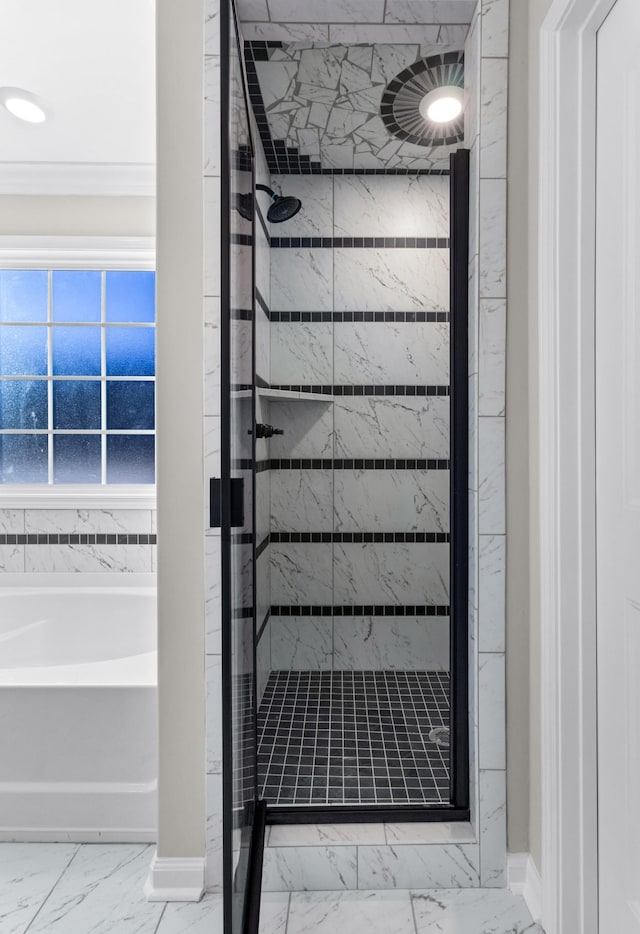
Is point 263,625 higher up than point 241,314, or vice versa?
point 241,314

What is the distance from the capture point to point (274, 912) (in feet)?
5.11

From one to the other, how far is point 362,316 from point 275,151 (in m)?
0.81

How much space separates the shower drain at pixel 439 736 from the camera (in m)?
2.15

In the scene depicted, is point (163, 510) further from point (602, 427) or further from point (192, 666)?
point (602, 427)

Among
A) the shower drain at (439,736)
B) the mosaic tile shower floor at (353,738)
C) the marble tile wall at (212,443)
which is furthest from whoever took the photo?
the shower drain at (439,736)

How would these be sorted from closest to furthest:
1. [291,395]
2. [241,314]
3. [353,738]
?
[241,314]
[353,738]
[291,395]

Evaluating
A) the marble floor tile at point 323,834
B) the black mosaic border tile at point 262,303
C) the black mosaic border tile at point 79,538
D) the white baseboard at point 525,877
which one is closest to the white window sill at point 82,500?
the black mosaic border tile at point 79,538

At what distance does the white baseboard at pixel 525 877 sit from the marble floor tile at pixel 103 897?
3.03 ft

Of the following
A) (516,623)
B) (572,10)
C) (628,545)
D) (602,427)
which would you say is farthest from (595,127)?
(516,623)

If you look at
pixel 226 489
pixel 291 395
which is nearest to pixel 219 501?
pixel 226 489

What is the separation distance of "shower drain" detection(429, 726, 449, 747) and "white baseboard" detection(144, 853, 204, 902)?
2.95 feet

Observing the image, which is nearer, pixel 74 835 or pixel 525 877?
pixel 525 877

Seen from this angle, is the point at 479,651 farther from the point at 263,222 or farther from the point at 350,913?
the point at 263,222

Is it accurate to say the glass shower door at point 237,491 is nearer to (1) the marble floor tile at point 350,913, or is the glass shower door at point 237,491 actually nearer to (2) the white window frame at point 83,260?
(1) the marble floor tile at point 350,913
